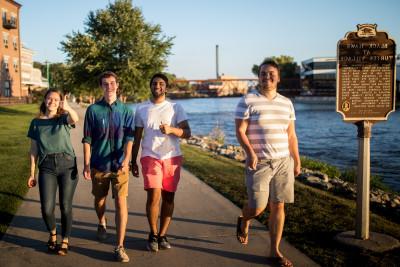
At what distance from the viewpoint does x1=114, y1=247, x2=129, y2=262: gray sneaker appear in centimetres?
441

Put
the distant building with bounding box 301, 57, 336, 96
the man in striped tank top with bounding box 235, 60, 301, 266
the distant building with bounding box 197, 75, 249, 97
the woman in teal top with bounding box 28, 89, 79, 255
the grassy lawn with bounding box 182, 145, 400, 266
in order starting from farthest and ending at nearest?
the distant building with bounding box 197, 75, 249, 97 < the distant building with bounding box 301, 57, 336, 96 < the woman in teal top with bounding box 28, 89, 79, 255 < the grassy lawn with bounding box 182, 145, 400, 266 < the man in striped tank top with bounding box 235, 60, 301, 266

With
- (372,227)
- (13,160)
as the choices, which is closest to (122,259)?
(372,227)

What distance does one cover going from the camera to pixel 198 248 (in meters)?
4.81

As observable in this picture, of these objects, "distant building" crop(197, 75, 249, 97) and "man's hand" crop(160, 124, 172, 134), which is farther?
"distant building" crop(197, 75, 249, 97)

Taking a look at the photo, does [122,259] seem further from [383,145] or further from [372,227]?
[383,145]

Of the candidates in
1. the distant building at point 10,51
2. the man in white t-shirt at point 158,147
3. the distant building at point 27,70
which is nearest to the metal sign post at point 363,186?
the man in white t-shirt at point 158,147

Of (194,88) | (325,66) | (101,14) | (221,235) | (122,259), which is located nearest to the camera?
(122,259)

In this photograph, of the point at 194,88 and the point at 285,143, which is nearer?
the point at 285,143

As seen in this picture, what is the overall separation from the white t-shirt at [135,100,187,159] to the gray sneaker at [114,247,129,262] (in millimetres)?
983

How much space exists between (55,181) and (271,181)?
219cm

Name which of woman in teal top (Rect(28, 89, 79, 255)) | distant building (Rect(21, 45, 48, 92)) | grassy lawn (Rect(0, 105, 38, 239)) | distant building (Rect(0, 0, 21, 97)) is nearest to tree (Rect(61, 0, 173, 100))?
grassy lawn (Rect(0, 105, 38, 239))

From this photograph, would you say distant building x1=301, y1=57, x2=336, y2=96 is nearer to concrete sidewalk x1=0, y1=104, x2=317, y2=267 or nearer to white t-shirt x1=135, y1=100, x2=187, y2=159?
concrete sidewalk x1=0, y1=104, x2=317, y2=267

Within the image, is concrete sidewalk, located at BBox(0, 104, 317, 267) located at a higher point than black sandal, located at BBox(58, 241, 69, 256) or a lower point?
lower

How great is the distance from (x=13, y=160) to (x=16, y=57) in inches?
1765
